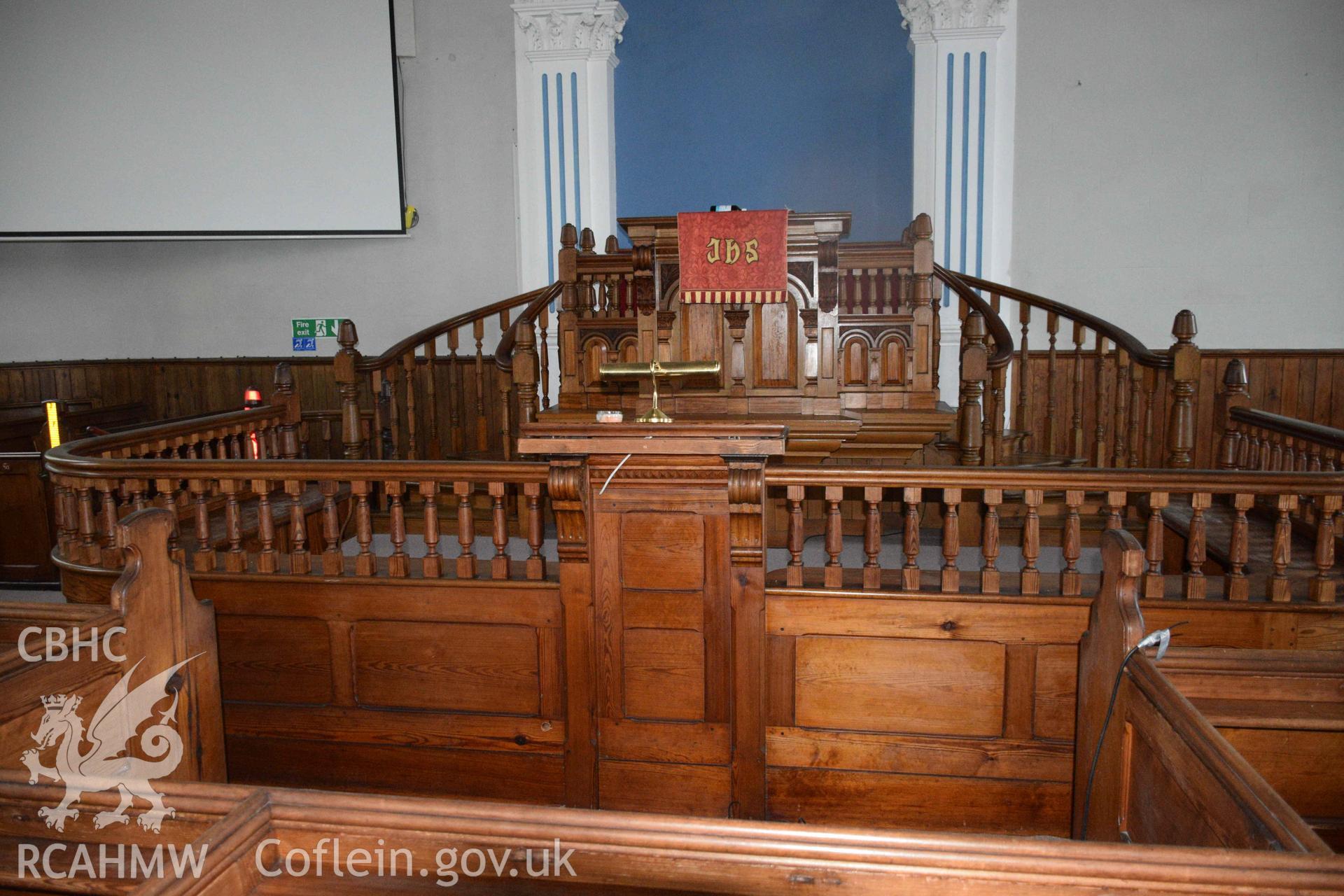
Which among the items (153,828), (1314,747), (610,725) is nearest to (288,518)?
(610,725)

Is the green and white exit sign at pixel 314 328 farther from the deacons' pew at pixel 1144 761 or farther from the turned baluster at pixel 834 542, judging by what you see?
the deacons' pew at pixel 1144 761

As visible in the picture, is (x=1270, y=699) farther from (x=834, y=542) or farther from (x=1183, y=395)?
(x=1183, y=395)

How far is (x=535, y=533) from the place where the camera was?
2949 millimetres

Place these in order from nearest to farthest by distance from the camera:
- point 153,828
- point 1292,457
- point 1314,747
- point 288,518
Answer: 1. point 153,828
2. point 1314,747
3. point 1292,457
4. point 288,518

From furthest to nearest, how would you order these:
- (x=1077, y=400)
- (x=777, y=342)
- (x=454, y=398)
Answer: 1. (x=454, y=398)
2. (x=1077, y=400)
3. (x=777, y=342)

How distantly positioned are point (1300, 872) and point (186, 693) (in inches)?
77.6

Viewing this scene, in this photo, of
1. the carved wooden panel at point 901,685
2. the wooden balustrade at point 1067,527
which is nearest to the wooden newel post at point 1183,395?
the wooden balustrade at point 1067,527

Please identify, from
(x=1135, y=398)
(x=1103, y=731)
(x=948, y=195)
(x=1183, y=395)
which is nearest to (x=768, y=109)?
(x=948, y=195)

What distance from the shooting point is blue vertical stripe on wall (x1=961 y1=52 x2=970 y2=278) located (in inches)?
239

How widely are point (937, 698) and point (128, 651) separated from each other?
2.15 metres

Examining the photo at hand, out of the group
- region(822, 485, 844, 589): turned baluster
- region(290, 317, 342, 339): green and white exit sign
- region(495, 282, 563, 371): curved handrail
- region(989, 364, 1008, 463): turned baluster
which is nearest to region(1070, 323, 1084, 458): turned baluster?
region(989, 364, 1008, 463): turned baluster

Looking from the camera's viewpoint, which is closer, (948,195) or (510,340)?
(510,340)

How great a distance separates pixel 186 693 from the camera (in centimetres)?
194

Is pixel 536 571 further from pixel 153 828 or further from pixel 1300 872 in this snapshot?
pixel 1300 872
